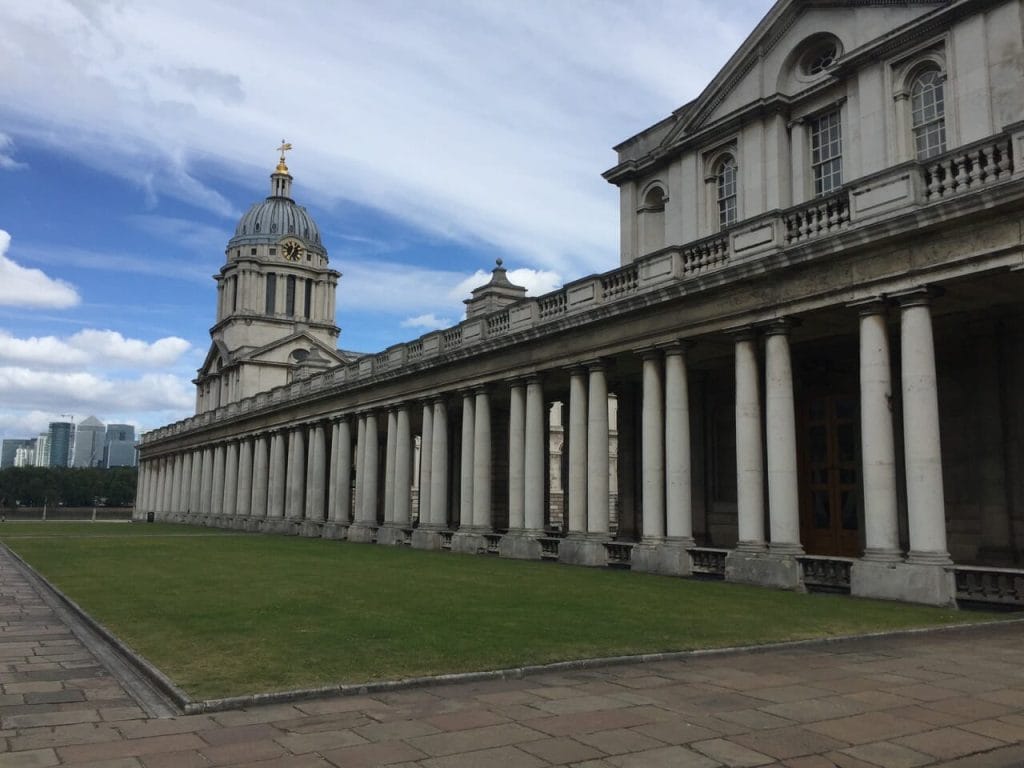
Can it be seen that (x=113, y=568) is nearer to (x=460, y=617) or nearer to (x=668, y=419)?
(x=460, y=617)

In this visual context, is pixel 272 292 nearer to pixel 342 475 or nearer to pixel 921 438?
pixel 342 475

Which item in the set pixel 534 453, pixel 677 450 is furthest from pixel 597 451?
pixel 677 450

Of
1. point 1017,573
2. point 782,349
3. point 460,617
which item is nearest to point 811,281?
point 782,349

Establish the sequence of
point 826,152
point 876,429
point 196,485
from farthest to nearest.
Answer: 1. point 196,485
2. point 826,152
3. point 876,429

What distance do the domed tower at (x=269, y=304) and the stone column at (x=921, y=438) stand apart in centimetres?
6611

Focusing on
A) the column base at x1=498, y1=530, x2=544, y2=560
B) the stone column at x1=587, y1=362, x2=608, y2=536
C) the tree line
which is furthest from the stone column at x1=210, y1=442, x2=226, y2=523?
the tree line

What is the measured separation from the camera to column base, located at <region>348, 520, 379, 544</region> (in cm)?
3962

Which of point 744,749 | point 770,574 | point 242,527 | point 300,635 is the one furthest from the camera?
point 242,527

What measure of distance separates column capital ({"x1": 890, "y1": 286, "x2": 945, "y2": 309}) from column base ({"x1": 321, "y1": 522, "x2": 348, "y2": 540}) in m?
30.1

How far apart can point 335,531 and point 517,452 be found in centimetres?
1575

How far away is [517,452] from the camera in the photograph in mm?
30562

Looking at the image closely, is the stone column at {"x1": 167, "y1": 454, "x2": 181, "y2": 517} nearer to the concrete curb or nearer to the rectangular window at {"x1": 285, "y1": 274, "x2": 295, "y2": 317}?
the rectangular window at {"x1": 285, "y1": 274, "x2": 295, "y2": 317}

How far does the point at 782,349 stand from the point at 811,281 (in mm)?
1783

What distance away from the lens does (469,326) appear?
3350 centimetres
